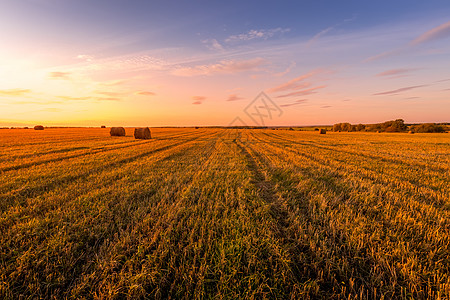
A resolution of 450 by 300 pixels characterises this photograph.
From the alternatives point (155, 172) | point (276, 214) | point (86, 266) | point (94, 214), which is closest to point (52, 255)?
point (86, 266)

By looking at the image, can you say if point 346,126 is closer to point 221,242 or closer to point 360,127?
point 360,127

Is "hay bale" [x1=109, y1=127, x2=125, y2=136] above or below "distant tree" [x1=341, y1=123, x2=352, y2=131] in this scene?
below

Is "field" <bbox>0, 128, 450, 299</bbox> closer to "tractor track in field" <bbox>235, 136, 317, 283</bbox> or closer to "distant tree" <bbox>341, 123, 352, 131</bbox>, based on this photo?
"tractor track in field" <bbox>235, 136, 317, 283</bbox>

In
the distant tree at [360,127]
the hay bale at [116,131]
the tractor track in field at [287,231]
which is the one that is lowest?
the tractor track in field at [287,231]

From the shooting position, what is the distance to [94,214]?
4.02 metres

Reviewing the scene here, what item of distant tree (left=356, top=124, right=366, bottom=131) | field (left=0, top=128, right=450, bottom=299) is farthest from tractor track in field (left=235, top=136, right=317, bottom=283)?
distant tree (left=356, top=124, right=366, bottom=131)

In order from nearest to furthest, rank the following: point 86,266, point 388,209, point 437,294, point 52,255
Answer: point 437,294, point 86,266, point 52,255, point 388,209

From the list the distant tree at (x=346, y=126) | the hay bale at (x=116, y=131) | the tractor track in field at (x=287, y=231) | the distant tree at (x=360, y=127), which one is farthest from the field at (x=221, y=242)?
the distant tree at (x=360, y=127)

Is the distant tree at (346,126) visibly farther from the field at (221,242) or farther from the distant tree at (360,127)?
the field at (221,242)

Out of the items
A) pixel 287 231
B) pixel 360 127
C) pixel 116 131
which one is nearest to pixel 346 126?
pixel 360 127

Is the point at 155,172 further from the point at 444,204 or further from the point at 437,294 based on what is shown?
the point at 444,204

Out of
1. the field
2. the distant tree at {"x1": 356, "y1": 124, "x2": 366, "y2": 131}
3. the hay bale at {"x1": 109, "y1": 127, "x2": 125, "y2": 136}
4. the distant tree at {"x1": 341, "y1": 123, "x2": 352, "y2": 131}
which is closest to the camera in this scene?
the field

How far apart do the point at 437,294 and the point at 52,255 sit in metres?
5.34

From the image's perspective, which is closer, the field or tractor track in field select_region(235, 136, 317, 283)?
the field
